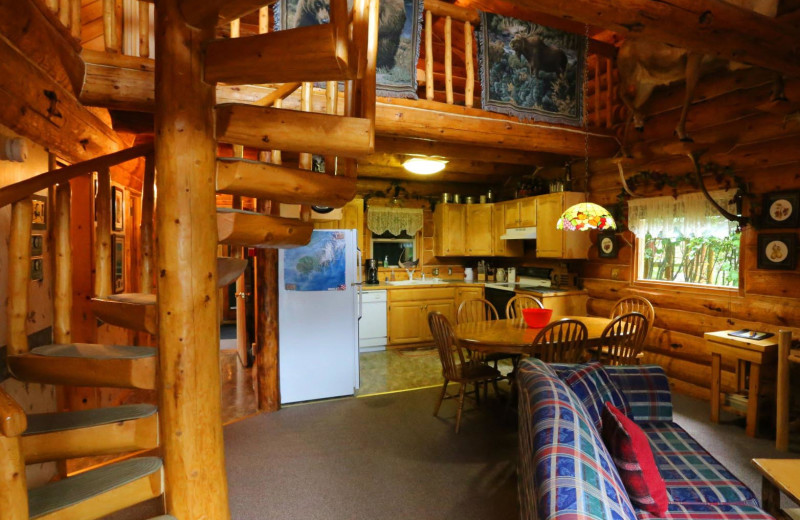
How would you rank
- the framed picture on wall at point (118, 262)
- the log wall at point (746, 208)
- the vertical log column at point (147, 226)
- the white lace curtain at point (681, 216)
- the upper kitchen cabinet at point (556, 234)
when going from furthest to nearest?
the upper kitchen cabinet at point (556, 234) < the framed picture on wall at point (118, 262) < the white lace curtain at point (681, 216) < the log wall at point (746, 208) < the vertical log column at point (147, 226)

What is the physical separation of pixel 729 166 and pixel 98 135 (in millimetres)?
5364

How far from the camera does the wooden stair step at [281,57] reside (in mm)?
1416

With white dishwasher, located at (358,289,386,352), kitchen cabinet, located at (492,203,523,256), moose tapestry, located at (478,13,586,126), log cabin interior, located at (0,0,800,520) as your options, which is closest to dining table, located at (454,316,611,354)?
log cabin interior, located at (0,0,800,520)

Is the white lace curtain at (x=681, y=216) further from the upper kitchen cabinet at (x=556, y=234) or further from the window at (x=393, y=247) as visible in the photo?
the window at (x=393, y=247)

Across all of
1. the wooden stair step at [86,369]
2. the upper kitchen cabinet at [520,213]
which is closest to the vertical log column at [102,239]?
the wooden stair step at [86,369]

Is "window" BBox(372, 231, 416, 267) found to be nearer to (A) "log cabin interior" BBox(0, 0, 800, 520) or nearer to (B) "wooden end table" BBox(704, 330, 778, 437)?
(A) "log cabin interior" BBox(0, 0, 800, 520)

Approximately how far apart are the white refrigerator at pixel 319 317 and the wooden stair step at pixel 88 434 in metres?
2.15

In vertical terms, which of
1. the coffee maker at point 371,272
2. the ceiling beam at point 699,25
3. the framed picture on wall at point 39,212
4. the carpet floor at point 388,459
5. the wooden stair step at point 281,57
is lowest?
the carpet floor at point 388,459

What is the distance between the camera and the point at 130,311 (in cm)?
169

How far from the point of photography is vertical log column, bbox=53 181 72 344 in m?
1.74

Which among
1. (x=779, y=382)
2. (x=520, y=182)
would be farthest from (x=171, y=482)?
(x=520, y=182)

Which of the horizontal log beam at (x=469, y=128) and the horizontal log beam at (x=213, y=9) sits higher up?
the horizontal log beam at (x=469, y=128)

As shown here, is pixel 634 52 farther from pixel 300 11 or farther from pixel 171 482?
pixel 171 482

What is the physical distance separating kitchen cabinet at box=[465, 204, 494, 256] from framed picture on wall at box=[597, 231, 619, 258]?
68.3 inches
